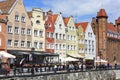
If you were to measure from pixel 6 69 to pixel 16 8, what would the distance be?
27591mm

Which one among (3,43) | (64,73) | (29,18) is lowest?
(64,73)

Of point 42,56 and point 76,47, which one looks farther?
point 76,47

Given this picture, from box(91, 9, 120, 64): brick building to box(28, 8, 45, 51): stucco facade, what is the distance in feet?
86.9

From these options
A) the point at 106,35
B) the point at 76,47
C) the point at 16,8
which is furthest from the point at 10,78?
the point at 106,35

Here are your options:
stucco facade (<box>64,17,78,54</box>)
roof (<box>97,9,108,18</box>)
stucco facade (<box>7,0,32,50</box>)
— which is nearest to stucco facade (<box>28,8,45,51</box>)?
stucco facade (<box>7,0,32,50</box>)

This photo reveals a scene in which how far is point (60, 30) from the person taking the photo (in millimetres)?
79750

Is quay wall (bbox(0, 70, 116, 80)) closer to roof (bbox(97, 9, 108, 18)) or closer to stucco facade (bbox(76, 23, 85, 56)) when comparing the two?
stucco facade (bbox(76, 23, 85, 56))

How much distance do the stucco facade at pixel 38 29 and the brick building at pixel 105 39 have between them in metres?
26.5

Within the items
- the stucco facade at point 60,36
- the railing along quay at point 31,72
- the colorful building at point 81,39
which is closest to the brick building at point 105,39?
the colorful building at point 81,39

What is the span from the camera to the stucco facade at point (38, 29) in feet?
233

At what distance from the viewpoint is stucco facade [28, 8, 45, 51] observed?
71.0 meters

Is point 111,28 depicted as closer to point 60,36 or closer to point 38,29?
point 60,36

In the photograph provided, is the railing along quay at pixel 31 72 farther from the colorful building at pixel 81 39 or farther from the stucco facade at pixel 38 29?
the colorful building at pixel 81 39

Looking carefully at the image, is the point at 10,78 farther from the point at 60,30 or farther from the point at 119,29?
the point at 119,29
